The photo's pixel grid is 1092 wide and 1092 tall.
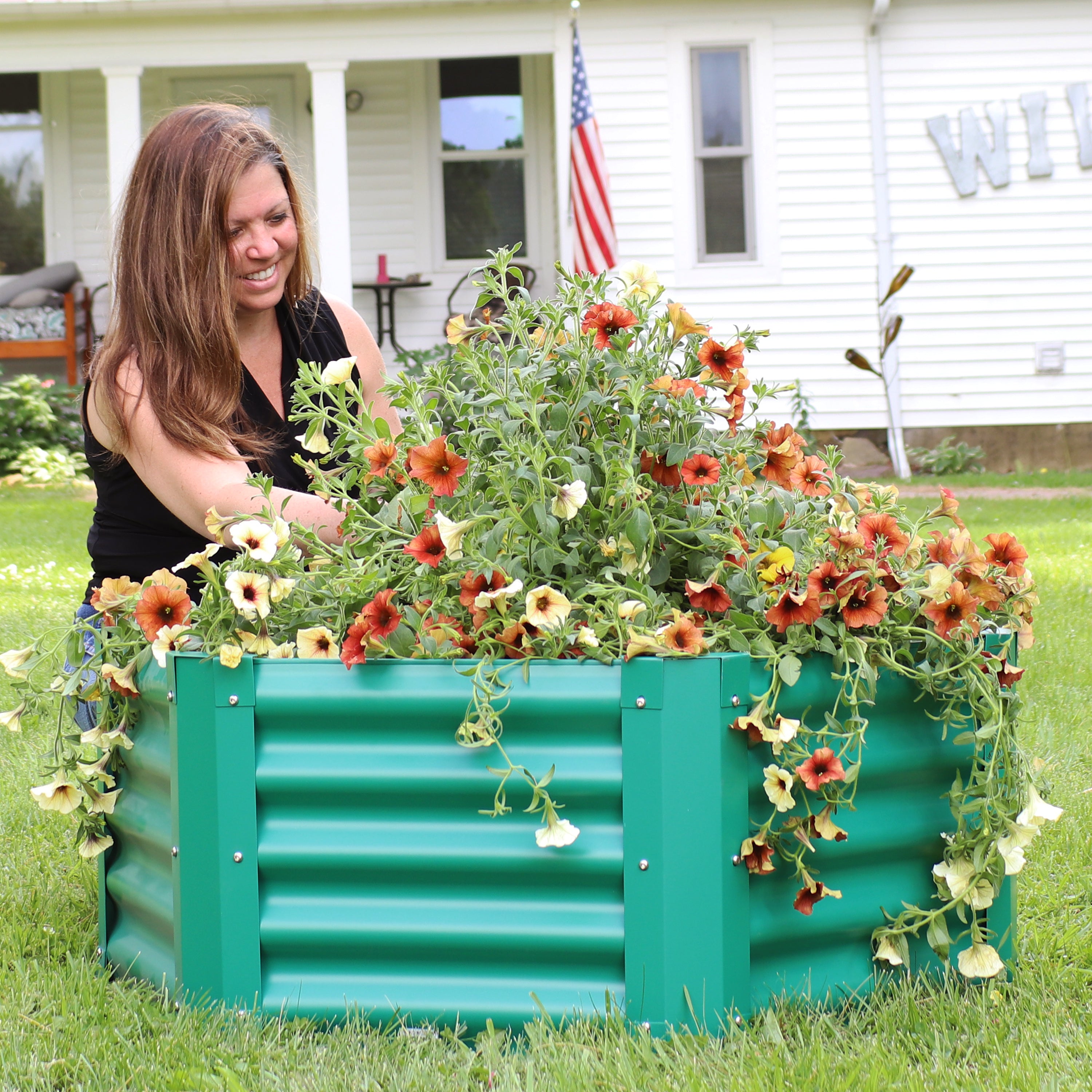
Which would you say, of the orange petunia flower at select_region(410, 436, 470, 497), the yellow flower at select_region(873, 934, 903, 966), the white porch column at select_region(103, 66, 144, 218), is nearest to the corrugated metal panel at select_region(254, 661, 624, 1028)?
the orange petunia flower at select_region(410, 436, 470, 497)

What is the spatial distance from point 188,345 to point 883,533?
1213 mm

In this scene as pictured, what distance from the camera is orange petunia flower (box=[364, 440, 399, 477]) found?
5.26 feet

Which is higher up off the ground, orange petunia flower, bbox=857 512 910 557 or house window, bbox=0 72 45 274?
house window, bbox=0 72 45 274

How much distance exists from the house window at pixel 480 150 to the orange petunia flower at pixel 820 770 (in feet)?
31.4

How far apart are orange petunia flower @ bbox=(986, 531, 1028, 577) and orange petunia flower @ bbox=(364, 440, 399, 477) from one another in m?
0.79

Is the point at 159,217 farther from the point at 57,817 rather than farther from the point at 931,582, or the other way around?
the point at 931,582

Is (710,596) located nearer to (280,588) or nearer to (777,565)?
(777,565)

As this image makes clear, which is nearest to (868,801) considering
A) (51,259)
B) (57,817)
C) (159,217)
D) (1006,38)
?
(159,217)

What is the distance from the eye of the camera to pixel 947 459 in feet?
30.7

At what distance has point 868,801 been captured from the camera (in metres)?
1.58

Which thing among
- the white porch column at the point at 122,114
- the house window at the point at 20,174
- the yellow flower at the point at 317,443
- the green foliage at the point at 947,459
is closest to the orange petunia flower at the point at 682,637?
the yellow flower at the point at 317,443

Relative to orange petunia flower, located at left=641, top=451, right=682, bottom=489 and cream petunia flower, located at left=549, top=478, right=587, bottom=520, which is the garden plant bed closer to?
cream petunia flower, located at left=549, top=478, right=587, bottom=520

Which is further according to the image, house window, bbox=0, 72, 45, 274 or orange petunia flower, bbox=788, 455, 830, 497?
house window, bbox=0, 72, 45, 274

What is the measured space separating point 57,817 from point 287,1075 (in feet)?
4.30
